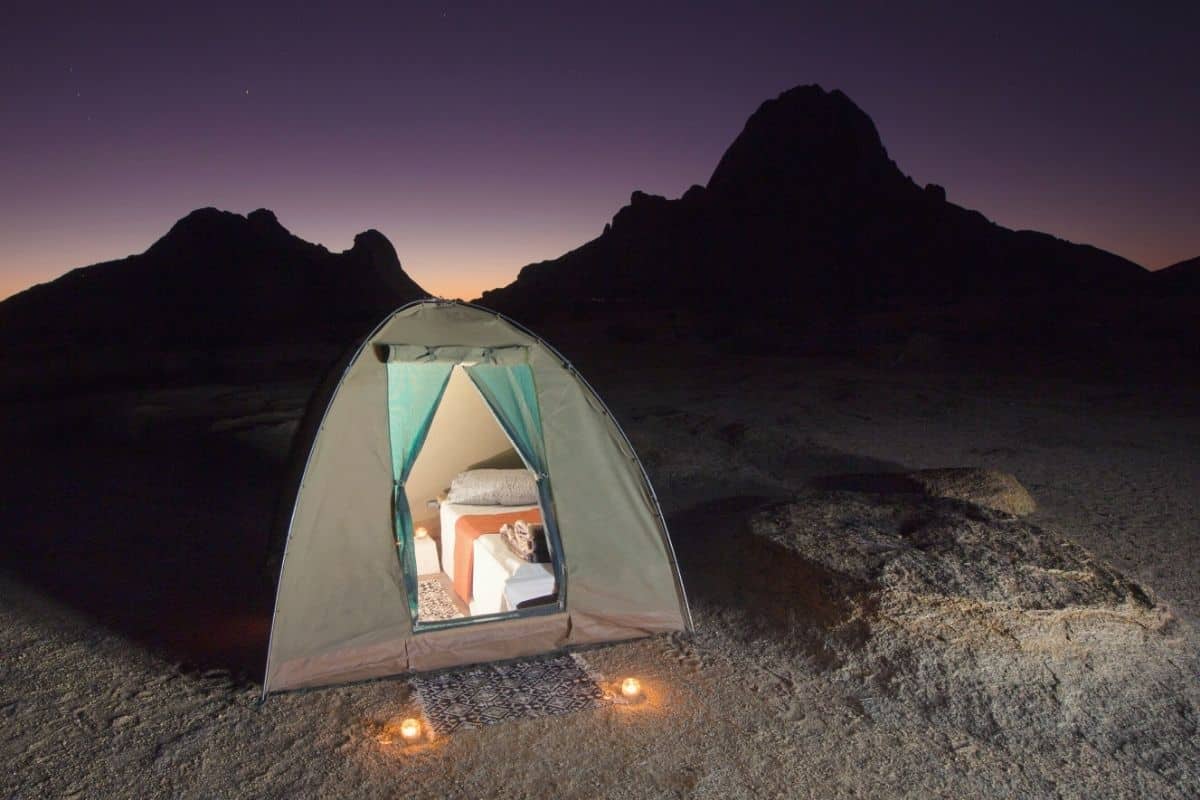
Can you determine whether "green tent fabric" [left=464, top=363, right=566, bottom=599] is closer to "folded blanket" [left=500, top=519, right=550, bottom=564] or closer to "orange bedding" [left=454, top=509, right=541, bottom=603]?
"folded blanket" [left=500, top=519, right=550, bottom=564]

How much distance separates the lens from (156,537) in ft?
29.0

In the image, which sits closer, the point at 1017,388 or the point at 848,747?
the point at 848,747

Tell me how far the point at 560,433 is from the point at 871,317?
30578 mm

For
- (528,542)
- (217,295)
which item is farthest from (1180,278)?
(217,295)

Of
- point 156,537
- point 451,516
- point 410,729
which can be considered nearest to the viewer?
point 410,729

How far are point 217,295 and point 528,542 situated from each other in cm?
6270

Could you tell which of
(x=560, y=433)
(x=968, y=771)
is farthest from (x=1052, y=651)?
(x=560, y=433)

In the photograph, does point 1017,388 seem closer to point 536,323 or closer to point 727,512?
point 727,512

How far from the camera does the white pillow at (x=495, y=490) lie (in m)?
7.93

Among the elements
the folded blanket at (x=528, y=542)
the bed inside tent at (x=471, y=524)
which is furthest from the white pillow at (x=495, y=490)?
the folded blanket at (x=528, y=542)

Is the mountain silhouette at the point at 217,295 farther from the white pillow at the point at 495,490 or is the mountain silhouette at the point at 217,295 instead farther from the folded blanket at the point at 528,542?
the folded blanket at the point at 528,542

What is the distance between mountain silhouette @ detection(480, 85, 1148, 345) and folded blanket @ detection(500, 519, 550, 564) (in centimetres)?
3935

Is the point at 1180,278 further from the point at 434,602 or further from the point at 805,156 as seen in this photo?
the point at 434,602

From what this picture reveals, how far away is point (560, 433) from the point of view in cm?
611
